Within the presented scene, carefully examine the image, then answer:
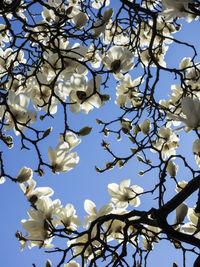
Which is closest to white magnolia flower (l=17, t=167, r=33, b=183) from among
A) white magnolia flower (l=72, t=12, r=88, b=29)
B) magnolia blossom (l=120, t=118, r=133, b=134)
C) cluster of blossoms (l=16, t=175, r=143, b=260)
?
cluster of blossoms (l=16, t=175, r=143, b=260)

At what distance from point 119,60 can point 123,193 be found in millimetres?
614

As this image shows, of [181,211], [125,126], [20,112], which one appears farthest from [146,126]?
[20,112]

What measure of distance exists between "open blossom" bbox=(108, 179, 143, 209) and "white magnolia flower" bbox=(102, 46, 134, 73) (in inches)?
20.5

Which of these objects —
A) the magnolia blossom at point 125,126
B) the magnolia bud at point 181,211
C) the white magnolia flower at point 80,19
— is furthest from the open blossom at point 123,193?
the white magnolia flower at point 80,19

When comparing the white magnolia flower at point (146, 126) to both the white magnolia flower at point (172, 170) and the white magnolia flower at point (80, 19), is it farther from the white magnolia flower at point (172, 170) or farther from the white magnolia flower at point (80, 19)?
the white magnolia flower at point (80, 19)

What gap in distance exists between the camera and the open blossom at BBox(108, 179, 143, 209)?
50.5 inches

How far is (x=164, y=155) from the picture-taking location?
1790 millimetres

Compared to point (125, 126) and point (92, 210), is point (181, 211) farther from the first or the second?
point (125, 126)

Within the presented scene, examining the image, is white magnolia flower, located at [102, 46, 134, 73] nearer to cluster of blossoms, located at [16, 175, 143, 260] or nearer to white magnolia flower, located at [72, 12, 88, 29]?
white magnolia flower, located at [72, 12, 88, 29]

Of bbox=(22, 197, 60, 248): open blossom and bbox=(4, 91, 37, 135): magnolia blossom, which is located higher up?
bbox=(4, 91, 37, 135): magnolia blossom

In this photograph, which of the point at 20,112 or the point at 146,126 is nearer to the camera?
the point at 20,112

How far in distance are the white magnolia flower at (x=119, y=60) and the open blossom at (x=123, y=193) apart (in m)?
0.52

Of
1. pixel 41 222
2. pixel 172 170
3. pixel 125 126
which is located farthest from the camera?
pixel 125 126

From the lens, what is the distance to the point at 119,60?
1.30 meters
